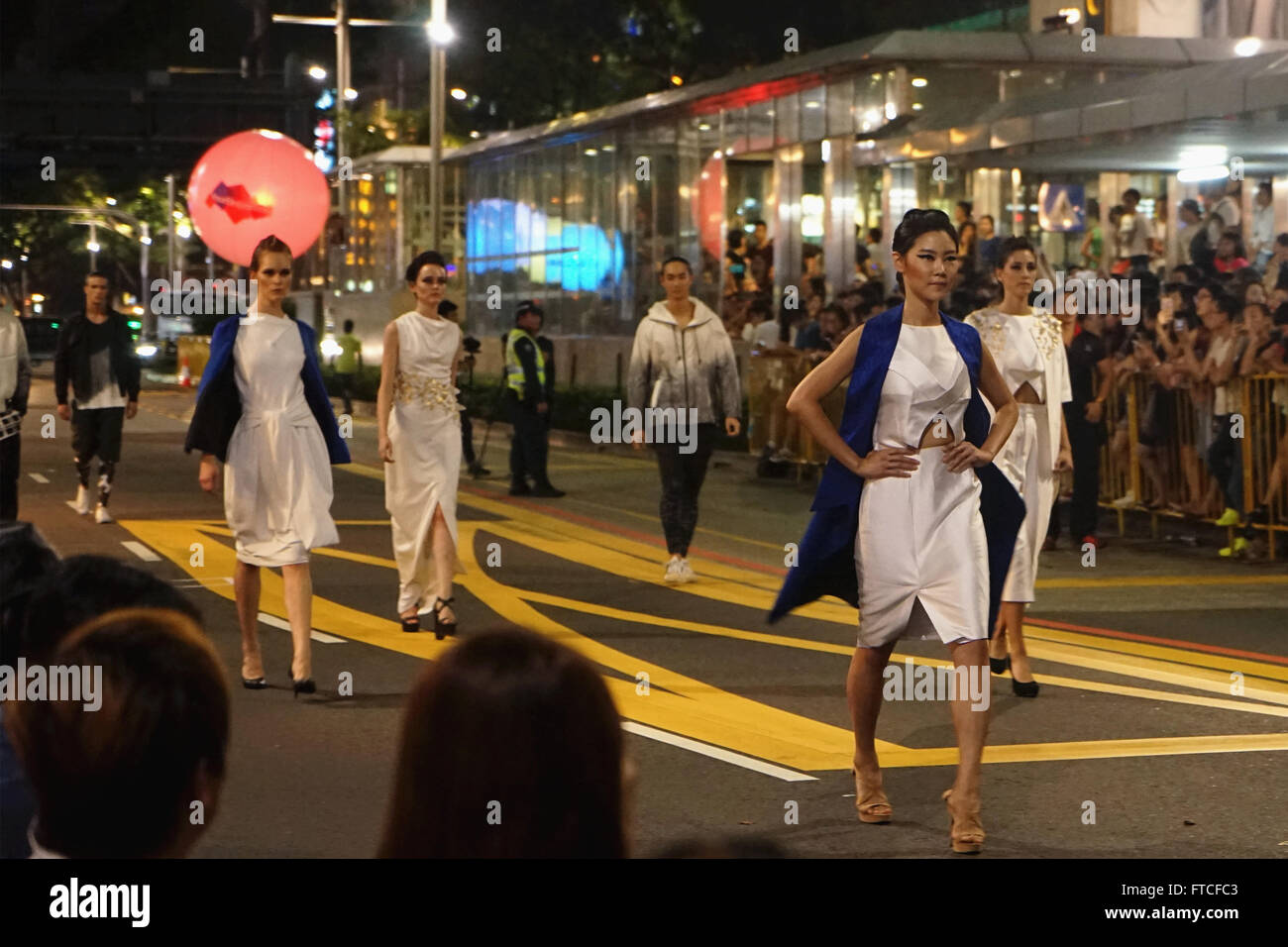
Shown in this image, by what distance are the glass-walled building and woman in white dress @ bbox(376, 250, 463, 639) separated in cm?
846

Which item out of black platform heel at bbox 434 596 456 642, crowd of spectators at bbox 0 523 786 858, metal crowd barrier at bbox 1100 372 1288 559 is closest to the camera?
crowd of spectators at bbox 0 523 786 858

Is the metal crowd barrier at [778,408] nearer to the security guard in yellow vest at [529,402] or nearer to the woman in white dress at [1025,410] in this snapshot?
the security guard in yellow vest at [529,402]

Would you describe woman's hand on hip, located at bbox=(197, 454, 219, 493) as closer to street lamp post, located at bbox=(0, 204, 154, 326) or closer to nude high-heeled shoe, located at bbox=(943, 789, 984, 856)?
nude high-heeled shoe, located at bbox=(943, 789, 984, 856)

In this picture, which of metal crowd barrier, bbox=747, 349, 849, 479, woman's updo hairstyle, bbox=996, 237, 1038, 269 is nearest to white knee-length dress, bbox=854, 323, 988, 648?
woman's updo hairstyle, bbox=996, 237, 1038, 269

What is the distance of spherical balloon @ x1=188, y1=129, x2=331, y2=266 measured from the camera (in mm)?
18641

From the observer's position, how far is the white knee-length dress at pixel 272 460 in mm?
8820

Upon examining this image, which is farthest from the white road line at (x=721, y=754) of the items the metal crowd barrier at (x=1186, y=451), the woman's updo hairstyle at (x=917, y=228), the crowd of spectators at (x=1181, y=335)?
the metal crowd barrier at (x=1186, y=451)

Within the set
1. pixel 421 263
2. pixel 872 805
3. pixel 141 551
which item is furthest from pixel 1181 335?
pixel 872 805

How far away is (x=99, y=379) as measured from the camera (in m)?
Result: 16.2

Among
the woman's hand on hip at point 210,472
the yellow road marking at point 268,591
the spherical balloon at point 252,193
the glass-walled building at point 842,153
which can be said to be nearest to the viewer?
the woman's hand on hip at point 210,472

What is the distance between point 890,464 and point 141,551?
8.92 metres

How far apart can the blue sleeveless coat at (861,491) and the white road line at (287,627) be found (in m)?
4.11

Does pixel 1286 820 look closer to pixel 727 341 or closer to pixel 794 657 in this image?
pixel 794 657
